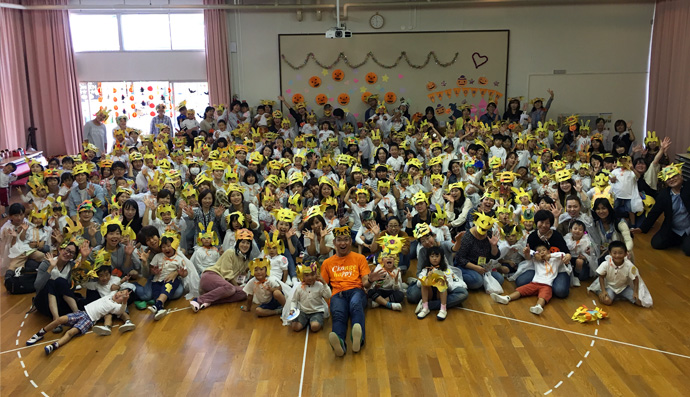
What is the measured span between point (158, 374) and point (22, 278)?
2317mm

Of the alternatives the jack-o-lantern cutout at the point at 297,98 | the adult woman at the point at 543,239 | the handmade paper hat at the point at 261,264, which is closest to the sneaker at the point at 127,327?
the handmade paper hat at the point at 261,264

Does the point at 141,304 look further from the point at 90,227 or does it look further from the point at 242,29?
the point at 242,29

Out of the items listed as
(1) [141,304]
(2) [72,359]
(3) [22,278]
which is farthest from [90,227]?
(2) [72,359]

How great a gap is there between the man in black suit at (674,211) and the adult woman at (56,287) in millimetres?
5802

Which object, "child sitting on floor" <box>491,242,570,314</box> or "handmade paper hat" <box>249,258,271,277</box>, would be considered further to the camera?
"child sitting on floor" <box>491,242,570,314</box>

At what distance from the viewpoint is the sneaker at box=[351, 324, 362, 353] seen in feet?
13.5

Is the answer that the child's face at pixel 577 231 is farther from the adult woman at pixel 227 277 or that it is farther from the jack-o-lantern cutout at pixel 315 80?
the jack-o-lantern cutout at pixel 315 80

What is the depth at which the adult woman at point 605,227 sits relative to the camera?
5465mm

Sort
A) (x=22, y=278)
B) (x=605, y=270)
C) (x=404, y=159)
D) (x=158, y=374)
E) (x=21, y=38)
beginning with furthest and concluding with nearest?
(x=21, y=38) → (x=404, y=159) → (x=22, y=278) → (x=605, y=270) → (x=158, y=374)

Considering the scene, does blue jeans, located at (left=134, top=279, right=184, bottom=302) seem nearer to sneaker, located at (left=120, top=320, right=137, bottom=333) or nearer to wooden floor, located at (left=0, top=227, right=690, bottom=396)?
wooden floor, located at (left=0, top=227, right=690, bottom=396)

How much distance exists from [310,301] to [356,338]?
0.58 m

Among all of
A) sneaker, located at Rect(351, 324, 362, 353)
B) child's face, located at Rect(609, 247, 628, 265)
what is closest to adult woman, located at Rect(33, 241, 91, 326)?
sneaker, located at Rect(351, 324, 362, 353)

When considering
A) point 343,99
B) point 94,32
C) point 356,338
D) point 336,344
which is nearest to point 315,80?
point 343,99

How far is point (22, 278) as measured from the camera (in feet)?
17.5
